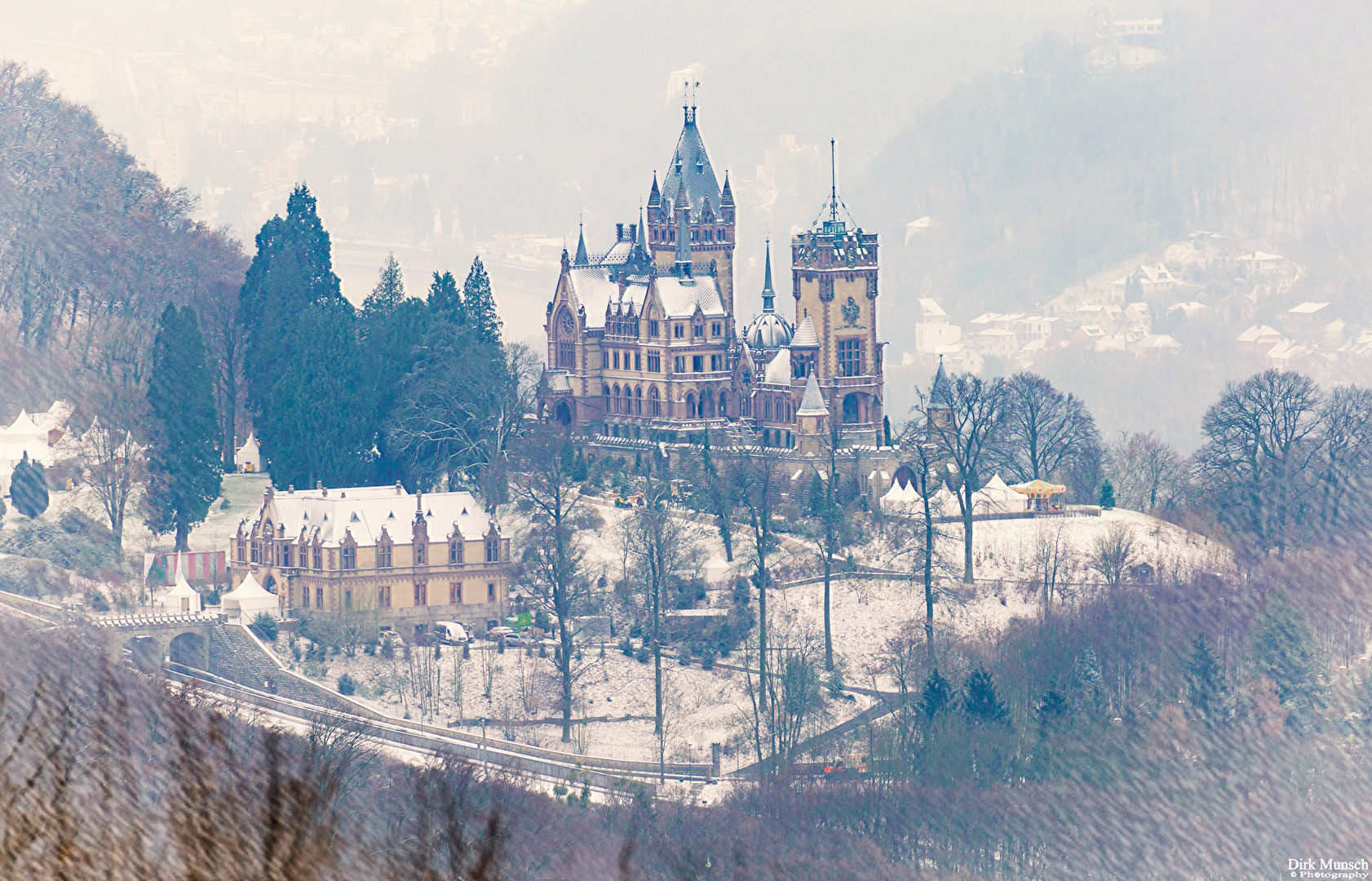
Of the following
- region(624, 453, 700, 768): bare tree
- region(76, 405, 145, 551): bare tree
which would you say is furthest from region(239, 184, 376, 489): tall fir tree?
region(624, 453, 700, 768): bare tree

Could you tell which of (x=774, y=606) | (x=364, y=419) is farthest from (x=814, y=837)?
(x=364, y=419)

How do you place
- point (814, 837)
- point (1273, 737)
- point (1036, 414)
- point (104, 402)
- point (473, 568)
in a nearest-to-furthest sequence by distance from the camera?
point (814, 837) → point (1273, 737) → point (473, 568) → point (104, 402) → point (1036, 414)

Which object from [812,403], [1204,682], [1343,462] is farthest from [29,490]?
[1343,462]

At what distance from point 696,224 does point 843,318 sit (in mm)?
9588

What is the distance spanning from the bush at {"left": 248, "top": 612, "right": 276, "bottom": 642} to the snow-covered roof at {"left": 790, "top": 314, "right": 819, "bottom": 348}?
28.2 metres

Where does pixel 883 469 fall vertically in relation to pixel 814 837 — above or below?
above

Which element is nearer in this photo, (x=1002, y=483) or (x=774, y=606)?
(x=774, y=606)

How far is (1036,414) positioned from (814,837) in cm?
3963

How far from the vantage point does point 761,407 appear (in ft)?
377

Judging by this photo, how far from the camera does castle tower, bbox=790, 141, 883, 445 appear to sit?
113 metres

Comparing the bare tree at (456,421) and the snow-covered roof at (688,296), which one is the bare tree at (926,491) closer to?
the snow-covered roof at (688,296)

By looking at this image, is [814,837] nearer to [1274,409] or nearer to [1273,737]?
[1273,737]

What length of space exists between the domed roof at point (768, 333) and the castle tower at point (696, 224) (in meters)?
1.25

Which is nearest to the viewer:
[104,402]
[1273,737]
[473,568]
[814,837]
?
[814,837]
